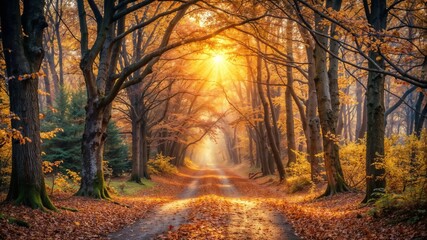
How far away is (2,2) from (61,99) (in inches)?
623

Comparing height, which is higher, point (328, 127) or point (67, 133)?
point (67, 133)

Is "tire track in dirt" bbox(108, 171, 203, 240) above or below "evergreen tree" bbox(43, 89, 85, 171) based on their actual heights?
below

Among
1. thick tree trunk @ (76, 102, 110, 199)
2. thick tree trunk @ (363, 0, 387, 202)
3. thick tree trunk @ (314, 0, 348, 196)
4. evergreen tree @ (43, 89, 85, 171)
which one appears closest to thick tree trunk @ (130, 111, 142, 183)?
evergreen tree @ (43, 89, 85, 171)

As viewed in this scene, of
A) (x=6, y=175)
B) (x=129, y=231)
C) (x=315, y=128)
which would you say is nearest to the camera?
(x=129, y=231)

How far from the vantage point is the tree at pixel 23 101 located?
9023mm

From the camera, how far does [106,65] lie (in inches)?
563

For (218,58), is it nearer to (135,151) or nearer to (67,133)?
(135,151)

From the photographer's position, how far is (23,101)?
9.23 m

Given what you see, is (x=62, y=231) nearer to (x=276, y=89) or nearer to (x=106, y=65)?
(x=106, y=65)

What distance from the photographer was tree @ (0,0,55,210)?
9023 millimetres

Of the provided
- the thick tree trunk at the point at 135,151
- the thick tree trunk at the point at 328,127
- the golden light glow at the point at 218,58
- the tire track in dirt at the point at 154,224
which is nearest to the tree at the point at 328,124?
the thick tree trunk at the point at 328,127

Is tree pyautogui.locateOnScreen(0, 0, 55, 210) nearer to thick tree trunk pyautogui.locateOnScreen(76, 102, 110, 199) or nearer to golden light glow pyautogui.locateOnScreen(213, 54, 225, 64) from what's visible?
thick tree trunk pyautogui.locateOnScreen(76, 102, 110, 199)

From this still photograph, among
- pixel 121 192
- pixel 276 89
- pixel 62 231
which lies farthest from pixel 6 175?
pixel 276 89

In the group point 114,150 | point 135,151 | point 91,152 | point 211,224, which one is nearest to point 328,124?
point 211,224
